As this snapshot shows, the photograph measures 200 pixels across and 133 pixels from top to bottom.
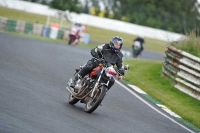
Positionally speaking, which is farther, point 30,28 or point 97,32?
point 97,32

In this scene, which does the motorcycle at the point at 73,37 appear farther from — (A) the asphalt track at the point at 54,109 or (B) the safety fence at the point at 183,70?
(A) the asphalt track at the point at 54,109

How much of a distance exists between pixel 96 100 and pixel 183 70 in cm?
810

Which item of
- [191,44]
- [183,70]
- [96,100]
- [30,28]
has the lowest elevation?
[30,28]

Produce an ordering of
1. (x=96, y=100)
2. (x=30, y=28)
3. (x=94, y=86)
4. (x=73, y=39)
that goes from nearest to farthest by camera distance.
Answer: (x=96, y=100) < (x=94, y=86) < (x=73, y=39) < (x=30, y=28)

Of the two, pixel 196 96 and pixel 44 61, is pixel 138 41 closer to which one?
pixel 44 61

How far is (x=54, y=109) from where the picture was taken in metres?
12.4

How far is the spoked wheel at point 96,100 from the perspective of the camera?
1286 cm

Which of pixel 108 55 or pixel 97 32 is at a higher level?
pixel 108 55

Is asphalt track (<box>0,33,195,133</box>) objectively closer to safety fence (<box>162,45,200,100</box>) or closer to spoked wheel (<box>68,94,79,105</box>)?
spoked wheel (<box>68,94,79,105</box>)

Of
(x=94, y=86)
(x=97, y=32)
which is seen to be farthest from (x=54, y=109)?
(x=97, y=32)

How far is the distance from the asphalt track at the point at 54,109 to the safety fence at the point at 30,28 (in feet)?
71.5

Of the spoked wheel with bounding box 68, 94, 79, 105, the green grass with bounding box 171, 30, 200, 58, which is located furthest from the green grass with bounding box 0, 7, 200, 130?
the spoked wheel with bounding box 68, 94, 79, 105

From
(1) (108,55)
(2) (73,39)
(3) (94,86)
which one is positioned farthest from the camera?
(2) (73,39)

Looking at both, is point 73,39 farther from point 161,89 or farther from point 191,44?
point 161,89
